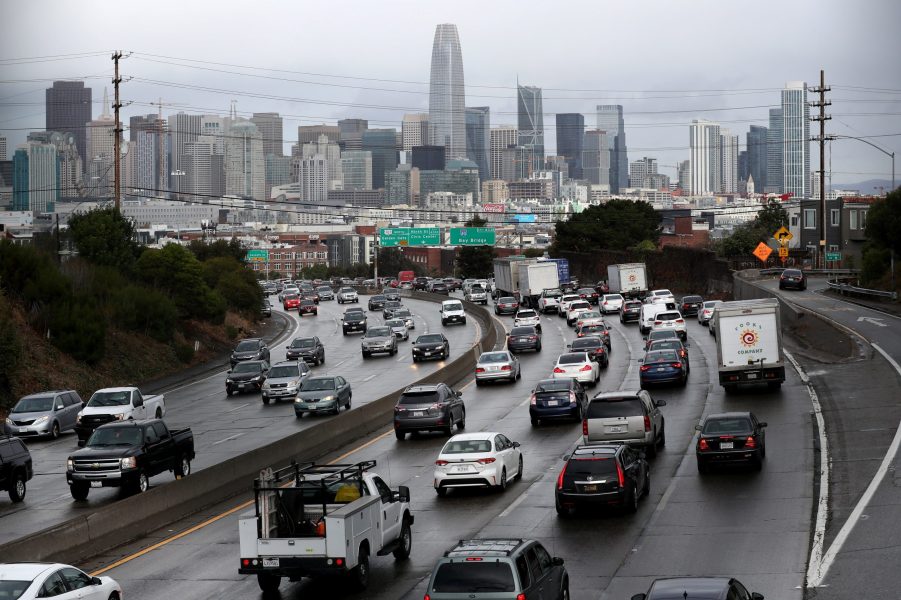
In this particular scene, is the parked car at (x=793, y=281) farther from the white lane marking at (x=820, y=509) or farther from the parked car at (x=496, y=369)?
the white lane marking at (x=820, y=509)

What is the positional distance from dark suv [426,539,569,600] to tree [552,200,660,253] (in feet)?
439

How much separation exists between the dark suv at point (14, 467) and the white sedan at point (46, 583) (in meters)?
13.2

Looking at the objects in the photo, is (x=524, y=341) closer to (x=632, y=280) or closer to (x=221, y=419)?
(x=221, y=419)

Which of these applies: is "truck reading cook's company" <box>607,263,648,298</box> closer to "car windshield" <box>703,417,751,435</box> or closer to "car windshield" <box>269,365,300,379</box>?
"car windshield" <box>269,365,300,379</box>

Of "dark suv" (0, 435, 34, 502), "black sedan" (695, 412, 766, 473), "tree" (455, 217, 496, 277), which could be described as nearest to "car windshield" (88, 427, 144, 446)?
"dark suv" (0, 435, 34, 502)

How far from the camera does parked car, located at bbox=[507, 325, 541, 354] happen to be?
64375mm

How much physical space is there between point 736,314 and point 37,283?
38.4 metres

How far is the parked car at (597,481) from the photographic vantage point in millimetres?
23875

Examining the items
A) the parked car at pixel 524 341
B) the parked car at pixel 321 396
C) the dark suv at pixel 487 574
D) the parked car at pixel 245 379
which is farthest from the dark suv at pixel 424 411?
the parked car at pixel 524 341

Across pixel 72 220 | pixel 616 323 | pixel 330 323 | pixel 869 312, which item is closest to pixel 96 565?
pixel 869 312

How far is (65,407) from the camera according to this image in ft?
147

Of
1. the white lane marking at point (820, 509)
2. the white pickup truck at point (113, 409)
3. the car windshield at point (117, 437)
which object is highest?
the car windshield at point (117, 437)

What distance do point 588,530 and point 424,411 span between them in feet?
49.2

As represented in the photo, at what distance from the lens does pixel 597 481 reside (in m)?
23.9
